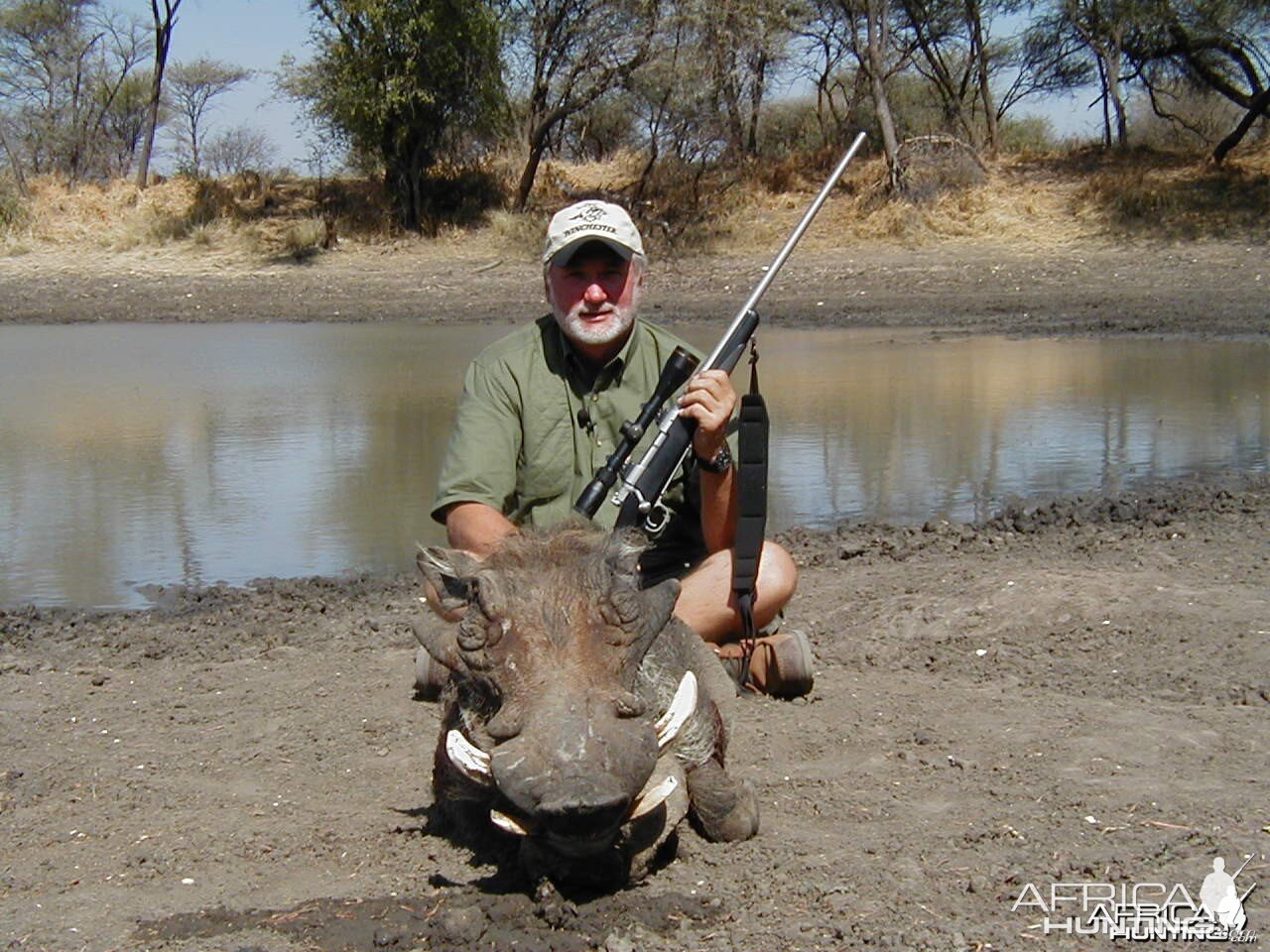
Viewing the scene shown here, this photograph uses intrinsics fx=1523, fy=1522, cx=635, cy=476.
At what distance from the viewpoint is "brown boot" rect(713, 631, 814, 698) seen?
15.1ft

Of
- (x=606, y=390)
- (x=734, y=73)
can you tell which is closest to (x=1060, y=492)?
(x=606, y=390)

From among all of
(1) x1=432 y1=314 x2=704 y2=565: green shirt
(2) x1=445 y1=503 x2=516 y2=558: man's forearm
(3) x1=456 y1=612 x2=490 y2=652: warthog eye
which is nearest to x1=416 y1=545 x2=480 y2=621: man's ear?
(3) x1=456 y1=612 x2=490 y2=652: warthog eye

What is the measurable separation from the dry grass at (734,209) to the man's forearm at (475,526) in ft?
56.0

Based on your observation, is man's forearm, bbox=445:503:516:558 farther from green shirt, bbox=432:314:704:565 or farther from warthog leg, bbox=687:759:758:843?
warthog leg, bbox=687:759:758:843

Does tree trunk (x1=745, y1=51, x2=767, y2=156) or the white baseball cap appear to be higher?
tree trunk (x1=745, y1=51, x2=767, y2=156)

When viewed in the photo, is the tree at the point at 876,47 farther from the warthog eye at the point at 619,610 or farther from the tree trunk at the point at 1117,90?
the warthog eye at the point at 619,610

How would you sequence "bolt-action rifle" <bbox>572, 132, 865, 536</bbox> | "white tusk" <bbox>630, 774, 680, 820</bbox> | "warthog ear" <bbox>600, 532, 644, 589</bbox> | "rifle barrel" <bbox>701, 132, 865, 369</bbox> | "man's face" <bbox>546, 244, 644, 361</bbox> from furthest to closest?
"rifle barrel" <bbox>701, 132, 865, 369</bbox>, "man's face" <bbox>546, 244, 644, 361</bbox>, "bolt-action rifle" <bbox>572, 132, 865, 536</bbox>, "warthog ear" <bbox>600, 532, 644, 589</bbox>, "white tusk" <bbox>630, 774, 680, 820</bbox>

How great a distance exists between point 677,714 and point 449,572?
63 centimetres

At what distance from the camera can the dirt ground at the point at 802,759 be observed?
3121 millimetres

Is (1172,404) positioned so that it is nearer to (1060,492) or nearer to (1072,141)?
(1060,492)

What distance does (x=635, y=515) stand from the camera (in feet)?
13.9

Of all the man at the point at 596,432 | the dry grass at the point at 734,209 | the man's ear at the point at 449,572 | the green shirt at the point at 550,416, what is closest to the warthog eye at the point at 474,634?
the man's ear at the point at 449,572

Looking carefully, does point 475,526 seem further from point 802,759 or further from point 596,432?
point 802,759

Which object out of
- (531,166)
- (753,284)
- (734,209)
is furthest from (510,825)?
(531,166)
